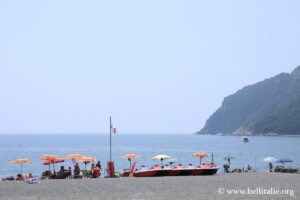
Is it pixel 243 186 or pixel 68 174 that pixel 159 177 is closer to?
pixel 68 174

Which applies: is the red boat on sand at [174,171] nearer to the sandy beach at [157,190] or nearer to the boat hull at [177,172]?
the boat hull at [177,172]

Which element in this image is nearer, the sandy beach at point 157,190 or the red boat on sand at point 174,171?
the sandy beach at point 157,190

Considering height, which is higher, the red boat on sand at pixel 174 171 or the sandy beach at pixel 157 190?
the red boat on sand at pixel 174 171

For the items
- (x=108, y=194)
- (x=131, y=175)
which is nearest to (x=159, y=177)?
(x=131, y=175)

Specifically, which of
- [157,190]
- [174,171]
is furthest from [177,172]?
[157,190]

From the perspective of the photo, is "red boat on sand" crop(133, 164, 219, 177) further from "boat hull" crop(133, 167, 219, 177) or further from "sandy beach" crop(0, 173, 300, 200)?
"sandy beach" crop(0, 173, 300, 200)

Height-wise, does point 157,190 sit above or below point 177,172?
below

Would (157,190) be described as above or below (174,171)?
below

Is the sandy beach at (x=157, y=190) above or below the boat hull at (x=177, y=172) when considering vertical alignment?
below

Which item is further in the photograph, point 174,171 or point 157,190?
point 174,171

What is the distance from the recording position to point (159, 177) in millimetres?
39750

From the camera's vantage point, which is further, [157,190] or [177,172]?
[177,172]

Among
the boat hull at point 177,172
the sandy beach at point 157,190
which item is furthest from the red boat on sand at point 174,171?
the sandy beach at point 157,190

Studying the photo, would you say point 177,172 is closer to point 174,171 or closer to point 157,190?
point 174,171
